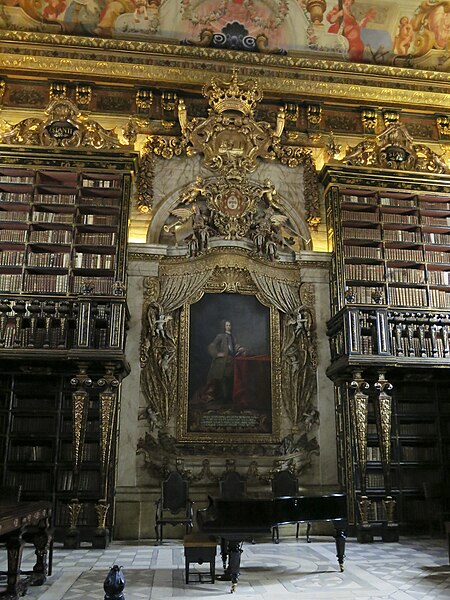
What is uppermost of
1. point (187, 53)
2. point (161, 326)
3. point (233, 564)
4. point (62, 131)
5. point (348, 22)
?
point (348, 22)

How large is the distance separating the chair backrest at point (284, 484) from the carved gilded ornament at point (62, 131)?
5.75 metres

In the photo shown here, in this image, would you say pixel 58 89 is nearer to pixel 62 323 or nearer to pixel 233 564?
pixel 62 323

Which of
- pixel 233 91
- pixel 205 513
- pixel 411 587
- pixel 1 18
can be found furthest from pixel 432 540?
pixel 1 18

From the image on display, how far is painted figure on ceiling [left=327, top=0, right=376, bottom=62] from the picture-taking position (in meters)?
10.8

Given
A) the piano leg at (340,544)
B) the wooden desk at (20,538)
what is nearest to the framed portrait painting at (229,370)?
the piano leg at (340,544)

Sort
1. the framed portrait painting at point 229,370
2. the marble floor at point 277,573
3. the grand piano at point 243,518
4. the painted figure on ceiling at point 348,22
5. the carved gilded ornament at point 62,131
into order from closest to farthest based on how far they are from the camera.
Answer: the marble floor at point 277,573
the grand piano at point 243,518
the framed portrait painting at point 229,370
the carved gilded ornament at point 62,131
the painted figure on ceiling at point 348,22

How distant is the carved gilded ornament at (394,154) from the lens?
1031cm

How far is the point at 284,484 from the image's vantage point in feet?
28.0

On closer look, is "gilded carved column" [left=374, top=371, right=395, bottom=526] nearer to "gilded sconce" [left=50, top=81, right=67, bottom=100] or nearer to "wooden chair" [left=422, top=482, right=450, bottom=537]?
"wooden chair" [left=422, top=482, right=450, bottom=537]

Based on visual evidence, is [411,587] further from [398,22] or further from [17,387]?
[398,22]

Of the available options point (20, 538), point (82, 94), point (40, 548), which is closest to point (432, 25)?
point (82, 94)

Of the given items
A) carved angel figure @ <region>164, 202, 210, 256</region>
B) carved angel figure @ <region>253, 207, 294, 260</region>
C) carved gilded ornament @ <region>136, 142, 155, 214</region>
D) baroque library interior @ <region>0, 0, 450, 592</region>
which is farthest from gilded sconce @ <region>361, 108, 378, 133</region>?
carved gilded ornament @ <region>136, 142, 155, 214</region>

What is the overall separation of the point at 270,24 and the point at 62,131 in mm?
4295

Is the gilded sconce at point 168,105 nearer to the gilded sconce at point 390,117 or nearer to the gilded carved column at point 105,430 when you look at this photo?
the gilded sconce at point 390,117
